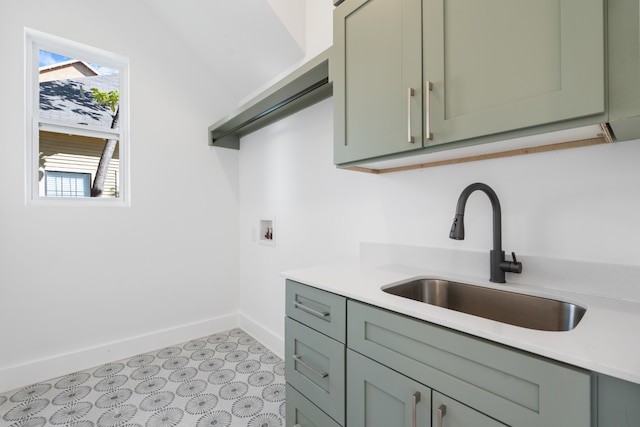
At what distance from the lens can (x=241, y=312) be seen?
3158 mm

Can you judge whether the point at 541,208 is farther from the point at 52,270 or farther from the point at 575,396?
the point at 52,270

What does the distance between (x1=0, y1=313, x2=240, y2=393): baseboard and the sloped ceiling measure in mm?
2333

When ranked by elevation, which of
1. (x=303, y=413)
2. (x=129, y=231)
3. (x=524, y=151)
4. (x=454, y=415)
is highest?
(x=524, y=151)

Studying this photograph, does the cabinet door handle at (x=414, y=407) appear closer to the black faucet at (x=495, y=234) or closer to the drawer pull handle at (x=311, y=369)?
the drawer pull handle at (x=311, y=369)

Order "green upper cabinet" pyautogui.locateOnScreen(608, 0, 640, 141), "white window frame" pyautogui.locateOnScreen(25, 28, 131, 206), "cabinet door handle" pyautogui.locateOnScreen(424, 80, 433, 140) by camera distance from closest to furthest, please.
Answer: "green upper cabinet" pyautogui.locateOnScreen(608, 0, 640, 141) < "cabinet door handle" pyautogui.locateOnScreen(424, 80, 433, 140) < "white window frame" pyautogui.locateOnScreen(25, 28, 131, 206)

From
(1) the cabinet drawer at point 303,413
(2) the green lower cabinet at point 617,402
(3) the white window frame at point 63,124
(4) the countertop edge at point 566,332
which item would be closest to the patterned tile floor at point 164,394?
(1) the cabinet drawer at point 303,413

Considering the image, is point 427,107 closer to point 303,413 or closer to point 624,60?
point 624,60

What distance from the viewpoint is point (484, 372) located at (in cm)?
76

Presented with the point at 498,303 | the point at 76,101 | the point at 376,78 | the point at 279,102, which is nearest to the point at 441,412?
the point at 498,303

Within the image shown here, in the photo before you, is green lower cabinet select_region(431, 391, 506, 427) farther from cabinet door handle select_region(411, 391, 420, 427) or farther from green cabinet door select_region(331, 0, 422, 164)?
green cabinet door select_region(331, 0, 422, 164)

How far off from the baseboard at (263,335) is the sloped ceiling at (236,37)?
7.34ft

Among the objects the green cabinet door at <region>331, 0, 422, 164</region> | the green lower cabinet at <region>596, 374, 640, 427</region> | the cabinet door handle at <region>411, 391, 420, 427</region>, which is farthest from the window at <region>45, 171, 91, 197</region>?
the green lower cabinet at <region>596, 374, 640, 427</region>

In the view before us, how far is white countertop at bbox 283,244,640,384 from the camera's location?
0.61 metres

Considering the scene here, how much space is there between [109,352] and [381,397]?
2.45 metres
